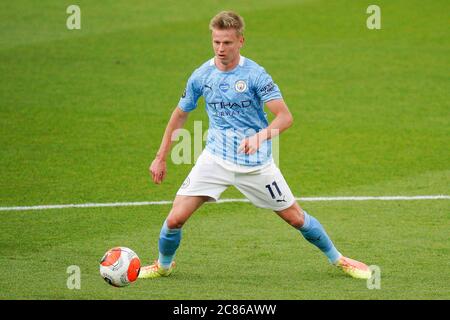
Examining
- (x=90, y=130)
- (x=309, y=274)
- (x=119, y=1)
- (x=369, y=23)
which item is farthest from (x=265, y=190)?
(x=119, y=1)

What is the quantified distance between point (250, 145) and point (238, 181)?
2.39 feet

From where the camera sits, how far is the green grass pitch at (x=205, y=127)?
9.62m

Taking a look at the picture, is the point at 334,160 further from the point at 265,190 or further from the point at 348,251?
the point at 265,190

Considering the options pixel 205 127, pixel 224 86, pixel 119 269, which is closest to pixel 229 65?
pixel 224 86

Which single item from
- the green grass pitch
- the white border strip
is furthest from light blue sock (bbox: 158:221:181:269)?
the white border strip

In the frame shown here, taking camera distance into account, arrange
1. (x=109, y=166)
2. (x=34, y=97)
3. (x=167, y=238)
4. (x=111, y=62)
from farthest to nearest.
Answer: (x=111, y=62) → (x=34, y=97) → (x=109, y=166) → (x=167, y=238)

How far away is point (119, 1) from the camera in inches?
899

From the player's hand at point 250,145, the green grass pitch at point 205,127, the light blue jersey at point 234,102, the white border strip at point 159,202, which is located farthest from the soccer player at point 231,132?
the white border strip at point 159,202

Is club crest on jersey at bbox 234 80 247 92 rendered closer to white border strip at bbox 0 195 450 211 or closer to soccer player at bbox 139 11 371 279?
soccer player at bbox 139 11 371 279

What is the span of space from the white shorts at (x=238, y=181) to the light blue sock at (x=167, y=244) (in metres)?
0.40

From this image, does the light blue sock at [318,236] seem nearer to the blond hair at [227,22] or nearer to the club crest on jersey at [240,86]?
the club crest on jersey at [240,86]

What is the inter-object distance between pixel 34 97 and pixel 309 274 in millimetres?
9026

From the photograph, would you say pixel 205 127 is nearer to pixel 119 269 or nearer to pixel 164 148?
pixel 164 148

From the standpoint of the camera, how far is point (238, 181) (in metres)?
9.19
